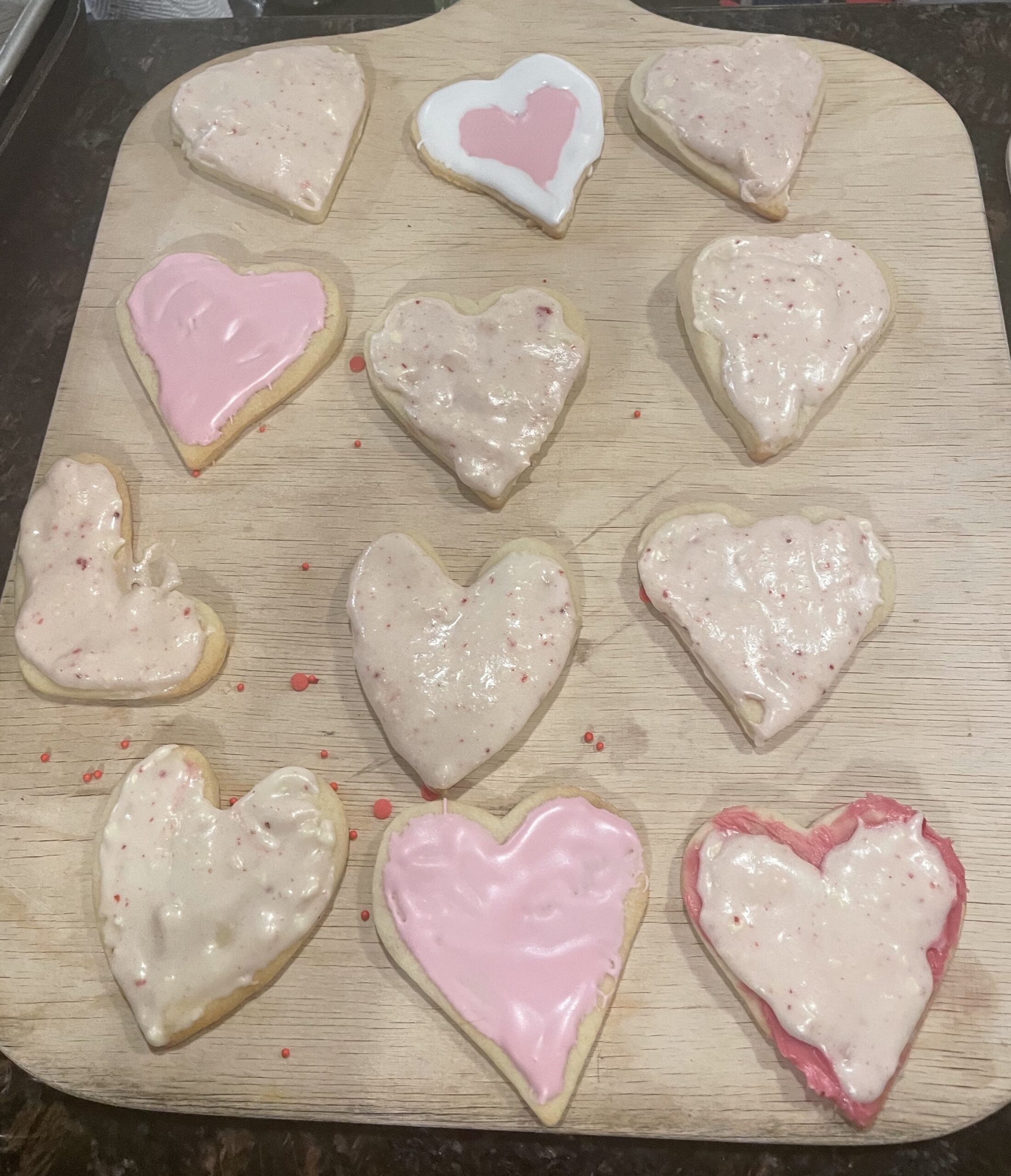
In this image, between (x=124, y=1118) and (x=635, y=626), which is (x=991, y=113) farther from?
(x=124, y=1118)

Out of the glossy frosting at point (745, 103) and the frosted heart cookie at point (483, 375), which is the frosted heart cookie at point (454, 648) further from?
the glossy frosting at point (745, 103)

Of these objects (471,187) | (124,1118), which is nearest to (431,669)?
(124,1118)

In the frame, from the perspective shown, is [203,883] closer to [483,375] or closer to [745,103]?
[483,375]

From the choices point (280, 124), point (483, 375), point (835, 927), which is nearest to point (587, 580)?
point (483, 375)

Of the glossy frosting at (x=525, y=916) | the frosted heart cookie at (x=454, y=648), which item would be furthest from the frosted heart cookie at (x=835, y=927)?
the frosted heart cookie at (x=454, y=648)

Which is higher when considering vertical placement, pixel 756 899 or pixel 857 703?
pixel 857 703

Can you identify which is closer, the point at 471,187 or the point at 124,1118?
the point at 124,1118

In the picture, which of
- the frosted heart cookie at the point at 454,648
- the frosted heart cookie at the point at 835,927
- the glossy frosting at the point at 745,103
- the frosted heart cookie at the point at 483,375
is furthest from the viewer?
the glossy frosting at the point at 745,103
